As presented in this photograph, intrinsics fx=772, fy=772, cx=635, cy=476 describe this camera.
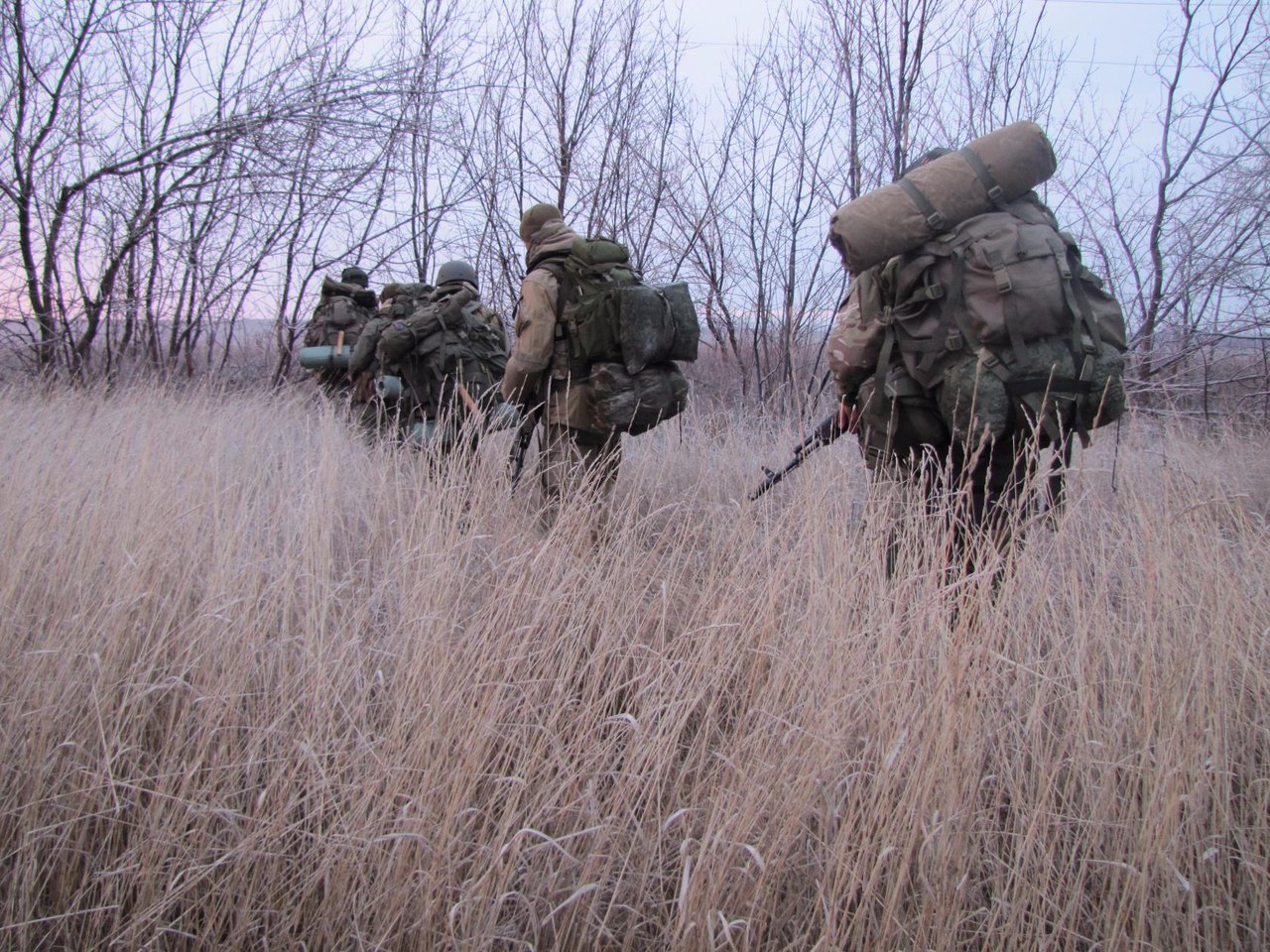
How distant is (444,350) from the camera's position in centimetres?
526

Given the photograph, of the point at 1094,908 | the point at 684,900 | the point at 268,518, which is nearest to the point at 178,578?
the point at 268,518

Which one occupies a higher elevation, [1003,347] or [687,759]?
[1003,347]

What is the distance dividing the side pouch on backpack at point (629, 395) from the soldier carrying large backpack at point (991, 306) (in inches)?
44.6

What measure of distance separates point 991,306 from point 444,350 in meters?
3.72

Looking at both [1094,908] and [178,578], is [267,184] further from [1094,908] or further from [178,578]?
[1094,908]

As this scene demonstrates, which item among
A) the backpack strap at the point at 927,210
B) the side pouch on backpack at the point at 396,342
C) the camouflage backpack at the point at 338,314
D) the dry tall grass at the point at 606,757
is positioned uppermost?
the backpack strap at the point at 927,210

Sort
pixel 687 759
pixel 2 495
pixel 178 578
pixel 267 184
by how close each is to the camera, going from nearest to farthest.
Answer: pixel 687 759, pixel 178 578, pixel 2 495, pixel 267 184

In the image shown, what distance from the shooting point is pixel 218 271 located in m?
8.36

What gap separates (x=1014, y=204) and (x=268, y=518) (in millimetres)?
2959

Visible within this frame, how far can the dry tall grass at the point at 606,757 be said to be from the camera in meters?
1.38

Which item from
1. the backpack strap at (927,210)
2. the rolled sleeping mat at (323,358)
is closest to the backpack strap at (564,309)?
the backpack strap at (927,210)

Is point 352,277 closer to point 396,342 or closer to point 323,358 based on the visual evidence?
point 323,358

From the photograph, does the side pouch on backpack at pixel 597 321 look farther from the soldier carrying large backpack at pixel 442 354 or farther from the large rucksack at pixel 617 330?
the soldier carrying large backpack at pixel 442 354

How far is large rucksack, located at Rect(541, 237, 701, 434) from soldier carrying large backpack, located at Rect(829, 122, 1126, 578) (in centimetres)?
109
